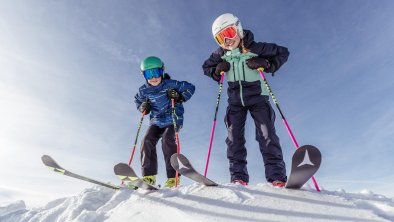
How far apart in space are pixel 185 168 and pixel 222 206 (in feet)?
3.35

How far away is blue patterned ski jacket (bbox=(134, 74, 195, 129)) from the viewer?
26.0 ft

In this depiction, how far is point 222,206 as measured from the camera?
14.4 feet

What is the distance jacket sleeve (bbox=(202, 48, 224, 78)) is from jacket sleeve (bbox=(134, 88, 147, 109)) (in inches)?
78.2

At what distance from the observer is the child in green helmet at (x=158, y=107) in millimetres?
7430

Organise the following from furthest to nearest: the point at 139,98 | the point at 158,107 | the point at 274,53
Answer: the point at 139,98 < the point at 158,107 < the point at 274,53

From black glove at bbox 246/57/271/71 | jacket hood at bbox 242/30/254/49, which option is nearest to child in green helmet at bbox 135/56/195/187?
jacket hood at bbox 242/30/254/49

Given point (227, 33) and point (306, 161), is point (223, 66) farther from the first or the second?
point (306, 161)

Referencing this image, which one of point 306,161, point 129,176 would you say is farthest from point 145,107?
point 306,161

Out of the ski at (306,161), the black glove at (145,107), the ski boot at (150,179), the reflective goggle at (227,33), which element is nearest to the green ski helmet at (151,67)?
the black glove at (145,107)

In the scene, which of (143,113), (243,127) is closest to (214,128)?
(243,127)

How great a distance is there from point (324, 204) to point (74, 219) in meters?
3.77

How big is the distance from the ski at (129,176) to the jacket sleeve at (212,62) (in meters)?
2.91

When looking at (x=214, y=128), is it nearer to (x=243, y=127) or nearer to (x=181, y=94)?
(x=243, y=127)

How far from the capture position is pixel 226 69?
21.7 ft
